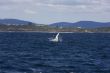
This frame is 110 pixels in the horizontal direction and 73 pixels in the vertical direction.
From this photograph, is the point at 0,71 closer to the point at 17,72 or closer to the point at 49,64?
the point at 17,72

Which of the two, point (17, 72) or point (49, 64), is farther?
point (49, 64)

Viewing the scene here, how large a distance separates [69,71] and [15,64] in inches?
483

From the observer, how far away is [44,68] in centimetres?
7256

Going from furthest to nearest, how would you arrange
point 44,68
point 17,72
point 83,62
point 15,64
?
1. point 83,62
2. point 15,64
3. point 44,68
4. point 17,72

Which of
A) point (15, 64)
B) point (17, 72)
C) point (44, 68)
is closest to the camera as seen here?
point (17, 72)

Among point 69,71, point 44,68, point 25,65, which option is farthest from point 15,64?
point 69,71

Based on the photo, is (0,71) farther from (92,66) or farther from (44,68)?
(92,66)

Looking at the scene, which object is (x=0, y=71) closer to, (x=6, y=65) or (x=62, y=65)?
(x=6, y=65)

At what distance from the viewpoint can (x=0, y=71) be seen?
67.2m

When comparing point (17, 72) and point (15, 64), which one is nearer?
point (17, 72)

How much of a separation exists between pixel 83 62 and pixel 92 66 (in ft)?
25.9

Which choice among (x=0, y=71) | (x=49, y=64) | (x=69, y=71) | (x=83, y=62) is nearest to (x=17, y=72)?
(x=0, y=71)

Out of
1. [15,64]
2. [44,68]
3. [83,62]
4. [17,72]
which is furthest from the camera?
[83,62]

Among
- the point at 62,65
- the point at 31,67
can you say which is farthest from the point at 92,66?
the point at 31,67
